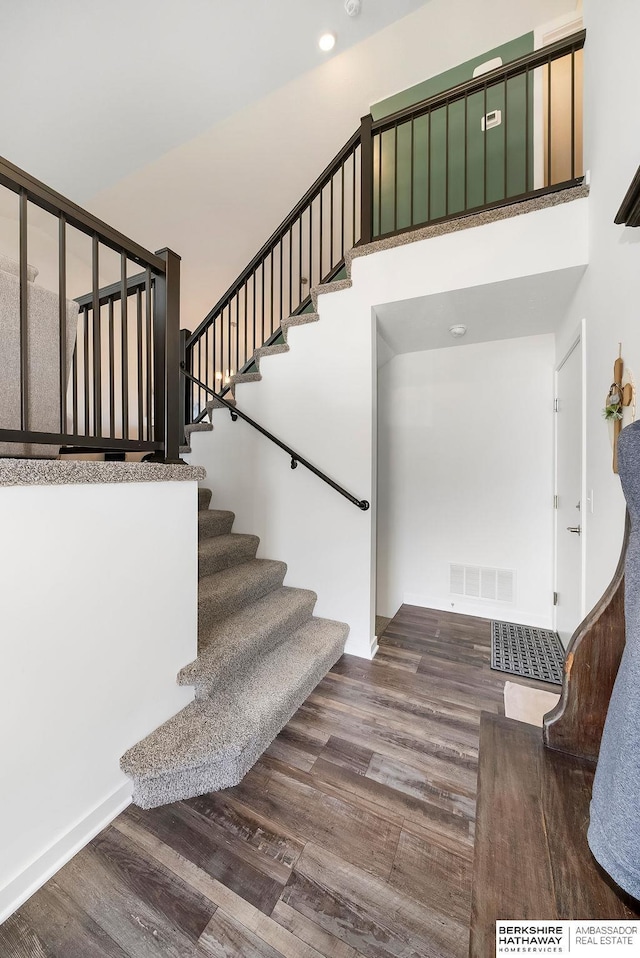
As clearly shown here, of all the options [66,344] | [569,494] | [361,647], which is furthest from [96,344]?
[569,494]

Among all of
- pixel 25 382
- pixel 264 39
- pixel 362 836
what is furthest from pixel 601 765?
pixel 264 39

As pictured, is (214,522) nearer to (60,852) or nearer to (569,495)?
(60,852)

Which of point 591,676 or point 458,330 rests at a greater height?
point 458,330

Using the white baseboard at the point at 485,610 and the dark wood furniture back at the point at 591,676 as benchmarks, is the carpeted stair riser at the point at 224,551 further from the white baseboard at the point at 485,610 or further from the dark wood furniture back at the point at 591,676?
the dark wood furniture back at the point at 591,676

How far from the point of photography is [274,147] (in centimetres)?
374

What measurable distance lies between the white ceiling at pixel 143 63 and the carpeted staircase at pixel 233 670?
3664 mm

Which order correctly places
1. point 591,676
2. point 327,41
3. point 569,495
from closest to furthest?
point 591,676 → point 569,495 → point 327,41

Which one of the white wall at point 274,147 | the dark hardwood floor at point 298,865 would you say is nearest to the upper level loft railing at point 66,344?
the dark hardwood floor at point 298,865

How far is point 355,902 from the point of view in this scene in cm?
106

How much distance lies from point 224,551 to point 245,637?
2.37 feet

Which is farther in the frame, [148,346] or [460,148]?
[460,148]

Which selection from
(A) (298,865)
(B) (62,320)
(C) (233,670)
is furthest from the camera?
(C) (233,670)

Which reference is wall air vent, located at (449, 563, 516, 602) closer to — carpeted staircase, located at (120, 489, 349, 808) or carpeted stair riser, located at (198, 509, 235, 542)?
carpeted staircase, located at (120, 489, 349, 808)

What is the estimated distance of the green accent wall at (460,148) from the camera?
303 centimetres
